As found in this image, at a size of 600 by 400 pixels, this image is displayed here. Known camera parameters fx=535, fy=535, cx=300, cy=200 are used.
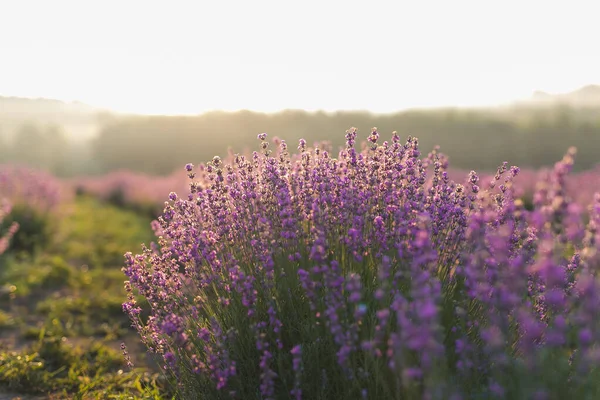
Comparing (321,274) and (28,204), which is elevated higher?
(321,274)

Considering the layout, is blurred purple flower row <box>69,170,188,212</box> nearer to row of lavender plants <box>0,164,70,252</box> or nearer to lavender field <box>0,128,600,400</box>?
row of lavender plants <box>0,164,70,252</box>

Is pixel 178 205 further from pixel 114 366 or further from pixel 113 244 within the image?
pixel 113 244

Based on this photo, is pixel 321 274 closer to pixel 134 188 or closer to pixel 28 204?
pixel 28 204

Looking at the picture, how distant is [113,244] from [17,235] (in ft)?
4.93

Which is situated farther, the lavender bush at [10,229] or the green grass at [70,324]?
the lavender bush at [10,229]

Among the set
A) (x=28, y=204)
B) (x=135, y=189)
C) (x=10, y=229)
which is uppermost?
(x=10, y=229)

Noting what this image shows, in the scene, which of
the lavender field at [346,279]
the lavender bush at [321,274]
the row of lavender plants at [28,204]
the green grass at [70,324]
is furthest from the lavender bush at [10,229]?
the lavender bush at [321,274]

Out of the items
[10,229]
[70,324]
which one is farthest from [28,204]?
[70,324]

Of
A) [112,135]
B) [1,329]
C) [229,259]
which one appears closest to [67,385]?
[1,329]

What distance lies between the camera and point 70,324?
17.5 feet

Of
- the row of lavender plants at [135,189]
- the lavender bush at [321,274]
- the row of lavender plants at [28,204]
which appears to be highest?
the lavender bush at [321,274]

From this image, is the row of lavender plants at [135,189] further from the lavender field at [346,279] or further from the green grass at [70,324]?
the lavender field at [346,279]

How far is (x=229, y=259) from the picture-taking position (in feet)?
9.27

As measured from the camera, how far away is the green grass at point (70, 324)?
3.92m
